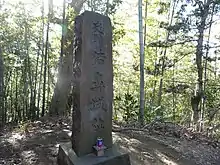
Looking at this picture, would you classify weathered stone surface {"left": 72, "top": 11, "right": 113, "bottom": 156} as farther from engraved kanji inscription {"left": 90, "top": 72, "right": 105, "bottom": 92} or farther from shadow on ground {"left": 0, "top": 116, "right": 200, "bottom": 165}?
shadow on ground {"left": 0, "top": 116, "right": 200, "bottom": 165}

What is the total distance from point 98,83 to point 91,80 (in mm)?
104

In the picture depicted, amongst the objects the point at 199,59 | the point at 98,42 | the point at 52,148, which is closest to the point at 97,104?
the point at 98,42

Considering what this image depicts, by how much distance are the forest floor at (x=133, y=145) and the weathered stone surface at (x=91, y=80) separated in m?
0.62

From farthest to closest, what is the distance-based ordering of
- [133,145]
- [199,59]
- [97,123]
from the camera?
[199,59]
[133,145]
[97,123]

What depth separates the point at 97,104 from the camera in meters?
2.86

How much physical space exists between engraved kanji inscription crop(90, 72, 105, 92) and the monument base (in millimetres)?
744

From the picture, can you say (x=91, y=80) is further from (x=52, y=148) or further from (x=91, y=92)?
(x=52, y=148)

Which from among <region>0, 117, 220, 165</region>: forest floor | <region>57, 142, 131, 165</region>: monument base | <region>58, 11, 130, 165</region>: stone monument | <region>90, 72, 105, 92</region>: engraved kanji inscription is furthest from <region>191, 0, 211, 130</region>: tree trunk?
<region>90, 72, 105, 92</region>: engraved kanji inscription

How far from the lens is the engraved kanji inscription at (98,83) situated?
110 inches

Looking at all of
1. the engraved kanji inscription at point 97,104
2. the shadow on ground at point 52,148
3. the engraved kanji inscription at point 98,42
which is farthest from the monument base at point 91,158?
the engraved kanji inscription at point 98,42

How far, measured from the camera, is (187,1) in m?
6.25

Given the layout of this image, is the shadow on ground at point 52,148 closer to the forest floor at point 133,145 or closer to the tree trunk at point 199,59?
the forest floor at point 133,145

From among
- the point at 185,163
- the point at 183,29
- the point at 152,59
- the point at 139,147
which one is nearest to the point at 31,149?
the point at 139,147

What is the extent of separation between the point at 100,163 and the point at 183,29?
14.3 feet
